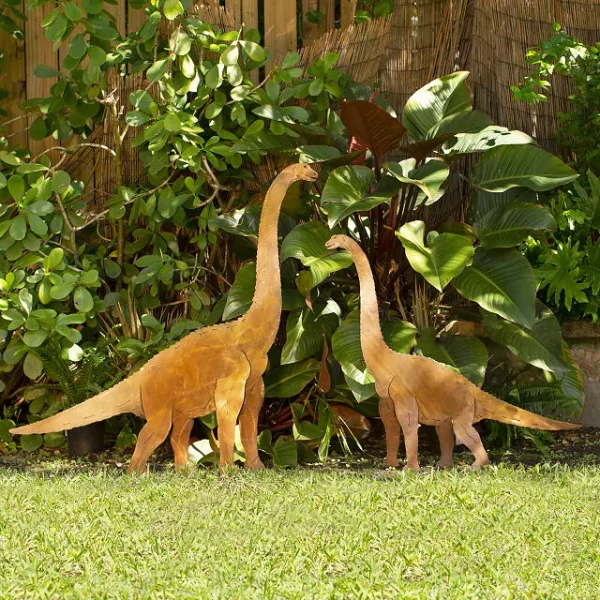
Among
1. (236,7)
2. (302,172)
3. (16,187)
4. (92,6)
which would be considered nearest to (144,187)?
(16,187)

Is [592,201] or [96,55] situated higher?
[96,55]

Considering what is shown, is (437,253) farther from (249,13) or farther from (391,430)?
(249,13)

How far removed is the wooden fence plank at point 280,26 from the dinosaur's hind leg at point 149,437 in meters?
2.93

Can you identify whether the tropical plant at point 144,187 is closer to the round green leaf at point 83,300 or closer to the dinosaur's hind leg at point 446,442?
the round green leaf at point 83,300

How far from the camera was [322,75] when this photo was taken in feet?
18.9

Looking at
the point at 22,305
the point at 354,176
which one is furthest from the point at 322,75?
the point at 22,305

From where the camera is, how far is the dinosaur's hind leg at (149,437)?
460 centimetres

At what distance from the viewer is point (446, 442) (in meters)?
4.81

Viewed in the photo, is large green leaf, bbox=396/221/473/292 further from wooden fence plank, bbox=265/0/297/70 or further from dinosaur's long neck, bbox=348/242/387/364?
wooden fence plank, bbox=265/0/297/70

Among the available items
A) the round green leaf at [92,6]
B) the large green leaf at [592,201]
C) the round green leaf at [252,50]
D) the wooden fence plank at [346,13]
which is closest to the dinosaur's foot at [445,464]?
the large green leaf at [592,201]

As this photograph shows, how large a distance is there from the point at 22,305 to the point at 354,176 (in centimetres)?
189

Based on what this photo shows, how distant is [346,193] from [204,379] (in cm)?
120

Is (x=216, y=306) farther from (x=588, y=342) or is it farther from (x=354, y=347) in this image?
(x=588, y=342)

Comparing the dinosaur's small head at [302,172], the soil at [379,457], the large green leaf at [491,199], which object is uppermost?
the dinosaur's small head at [302,172]
